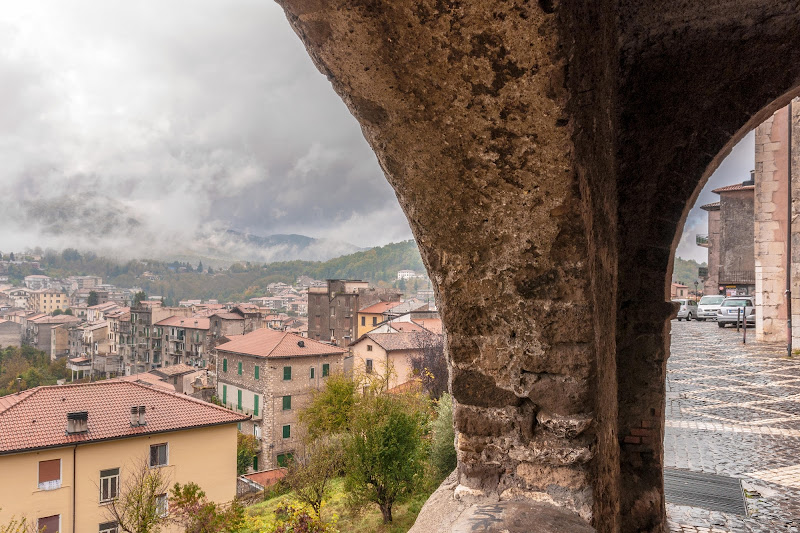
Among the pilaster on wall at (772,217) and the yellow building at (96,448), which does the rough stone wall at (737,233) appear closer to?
the pilaster on wall at (772,217)

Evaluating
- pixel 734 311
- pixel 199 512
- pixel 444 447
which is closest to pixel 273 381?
Result: pixel 199 512

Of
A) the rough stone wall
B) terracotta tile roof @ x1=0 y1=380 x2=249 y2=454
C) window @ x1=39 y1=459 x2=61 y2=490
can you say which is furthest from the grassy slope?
the rough stone wall

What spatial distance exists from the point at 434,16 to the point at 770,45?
206cm

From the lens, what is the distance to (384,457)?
48.1 ft

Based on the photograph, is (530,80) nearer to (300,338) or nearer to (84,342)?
(300,338)

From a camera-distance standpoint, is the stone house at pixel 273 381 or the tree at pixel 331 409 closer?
the tree at pixel 331 409

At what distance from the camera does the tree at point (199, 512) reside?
14305mm

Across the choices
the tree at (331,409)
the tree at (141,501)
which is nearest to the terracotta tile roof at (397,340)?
the tree at (331,409)

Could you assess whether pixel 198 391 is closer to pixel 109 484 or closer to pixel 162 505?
pixel 162 505

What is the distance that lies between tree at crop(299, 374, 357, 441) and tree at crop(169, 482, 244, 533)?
5.61 metres

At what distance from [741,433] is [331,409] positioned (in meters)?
18.3

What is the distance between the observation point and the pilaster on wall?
1301 cm

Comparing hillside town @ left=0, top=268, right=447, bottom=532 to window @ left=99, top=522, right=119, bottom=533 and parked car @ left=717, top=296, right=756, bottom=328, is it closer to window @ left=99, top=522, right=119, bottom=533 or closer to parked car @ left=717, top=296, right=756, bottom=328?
window @ left=99, top=522, right=119, bottom=533

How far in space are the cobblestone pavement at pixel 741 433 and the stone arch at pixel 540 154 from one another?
2281 mm
